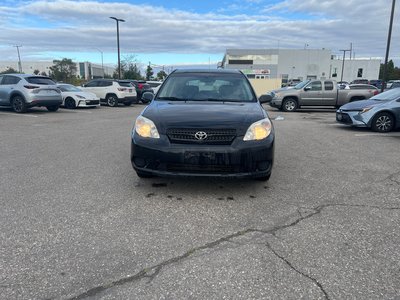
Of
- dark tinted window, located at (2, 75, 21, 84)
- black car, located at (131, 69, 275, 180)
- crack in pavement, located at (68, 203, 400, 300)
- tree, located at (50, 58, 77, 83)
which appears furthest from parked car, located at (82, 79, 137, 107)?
tree, located at (50, 58, 77, 83)

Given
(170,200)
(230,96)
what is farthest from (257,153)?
(230,96)

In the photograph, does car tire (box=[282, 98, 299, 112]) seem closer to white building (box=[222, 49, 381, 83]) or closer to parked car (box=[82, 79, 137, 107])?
parked car (box=[82, 79, 137, 107])

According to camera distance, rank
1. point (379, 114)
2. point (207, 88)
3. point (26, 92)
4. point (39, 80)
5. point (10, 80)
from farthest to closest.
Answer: point (39, 80)
point (10, 80)
point (26, 92)
point (379, 114)
point (207, 88)

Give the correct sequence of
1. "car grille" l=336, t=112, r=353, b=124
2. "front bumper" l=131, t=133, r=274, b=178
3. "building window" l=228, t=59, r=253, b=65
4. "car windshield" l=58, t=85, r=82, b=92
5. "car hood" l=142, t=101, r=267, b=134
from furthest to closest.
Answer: "building window" l=228, t=59, r=253, b=65
"car windshield" l=58, t=85, r=82, b=92
"car grille" l=336, t=112, r=353, b=124
"car hood" l=142, t=101, r=267, b=134
"front bumper" l=131, t=133, r=274, b=178

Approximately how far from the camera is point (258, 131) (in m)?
4.32

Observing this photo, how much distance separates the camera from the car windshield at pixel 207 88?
5461 millimetres

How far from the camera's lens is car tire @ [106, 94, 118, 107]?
20.6 m

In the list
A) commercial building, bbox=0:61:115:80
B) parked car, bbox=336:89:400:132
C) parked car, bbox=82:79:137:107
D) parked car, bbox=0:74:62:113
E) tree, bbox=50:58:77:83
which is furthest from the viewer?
commercial building, bbox=0:61:115:80

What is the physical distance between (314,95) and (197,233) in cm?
1677

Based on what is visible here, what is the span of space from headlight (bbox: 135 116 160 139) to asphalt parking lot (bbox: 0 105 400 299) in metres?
0.79

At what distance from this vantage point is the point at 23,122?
1231cm

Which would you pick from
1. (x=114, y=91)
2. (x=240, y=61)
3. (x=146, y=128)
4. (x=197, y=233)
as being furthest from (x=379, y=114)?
(x=240, y=61)

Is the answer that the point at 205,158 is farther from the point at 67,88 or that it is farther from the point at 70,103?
the point at 67,88

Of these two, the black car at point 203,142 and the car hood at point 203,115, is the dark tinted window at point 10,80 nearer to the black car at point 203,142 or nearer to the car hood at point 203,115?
the car hood at point 203,115
